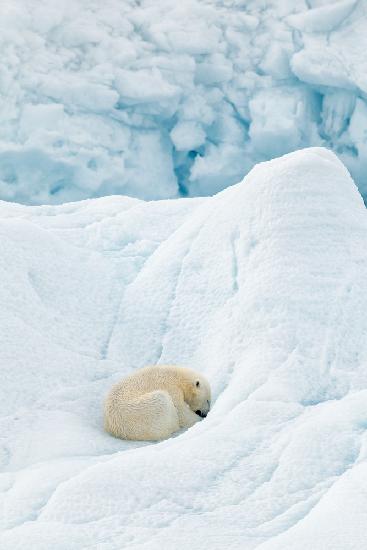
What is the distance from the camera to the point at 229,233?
13.3ft

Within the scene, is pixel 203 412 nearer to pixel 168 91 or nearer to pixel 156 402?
pixel 156 402

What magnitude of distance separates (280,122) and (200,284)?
6.50 metres

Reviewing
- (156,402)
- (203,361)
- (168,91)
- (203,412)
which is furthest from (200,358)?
(168,91)

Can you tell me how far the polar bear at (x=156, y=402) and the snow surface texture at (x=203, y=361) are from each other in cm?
9

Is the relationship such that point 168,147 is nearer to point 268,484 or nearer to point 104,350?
point 104,350

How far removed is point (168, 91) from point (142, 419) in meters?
7.45

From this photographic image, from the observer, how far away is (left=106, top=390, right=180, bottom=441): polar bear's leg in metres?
3.20

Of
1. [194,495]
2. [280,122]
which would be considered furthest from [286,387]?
[280,122]

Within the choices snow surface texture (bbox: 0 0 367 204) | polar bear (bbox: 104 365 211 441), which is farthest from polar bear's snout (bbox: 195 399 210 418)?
snow surface texture (bbox: 0 0 367 204)

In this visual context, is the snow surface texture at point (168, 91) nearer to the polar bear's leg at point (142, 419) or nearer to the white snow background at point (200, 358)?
the white snow background at point (200, 358)

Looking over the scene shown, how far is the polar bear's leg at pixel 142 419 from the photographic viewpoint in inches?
126

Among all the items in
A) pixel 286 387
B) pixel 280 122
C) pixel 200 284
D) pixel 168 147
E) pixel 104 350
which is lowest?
pixel 168 147

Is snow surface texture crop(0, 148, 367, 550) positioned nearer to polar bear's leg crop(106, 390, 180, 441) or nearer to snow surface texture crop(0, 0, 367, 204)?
polar bear's leg crop(106, 390, 180, 441)

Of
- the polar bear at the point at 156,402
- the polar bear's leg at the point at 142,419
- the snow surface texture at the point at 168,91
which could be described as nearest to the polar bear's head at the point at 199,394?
the polar bear at the point at 156,402
